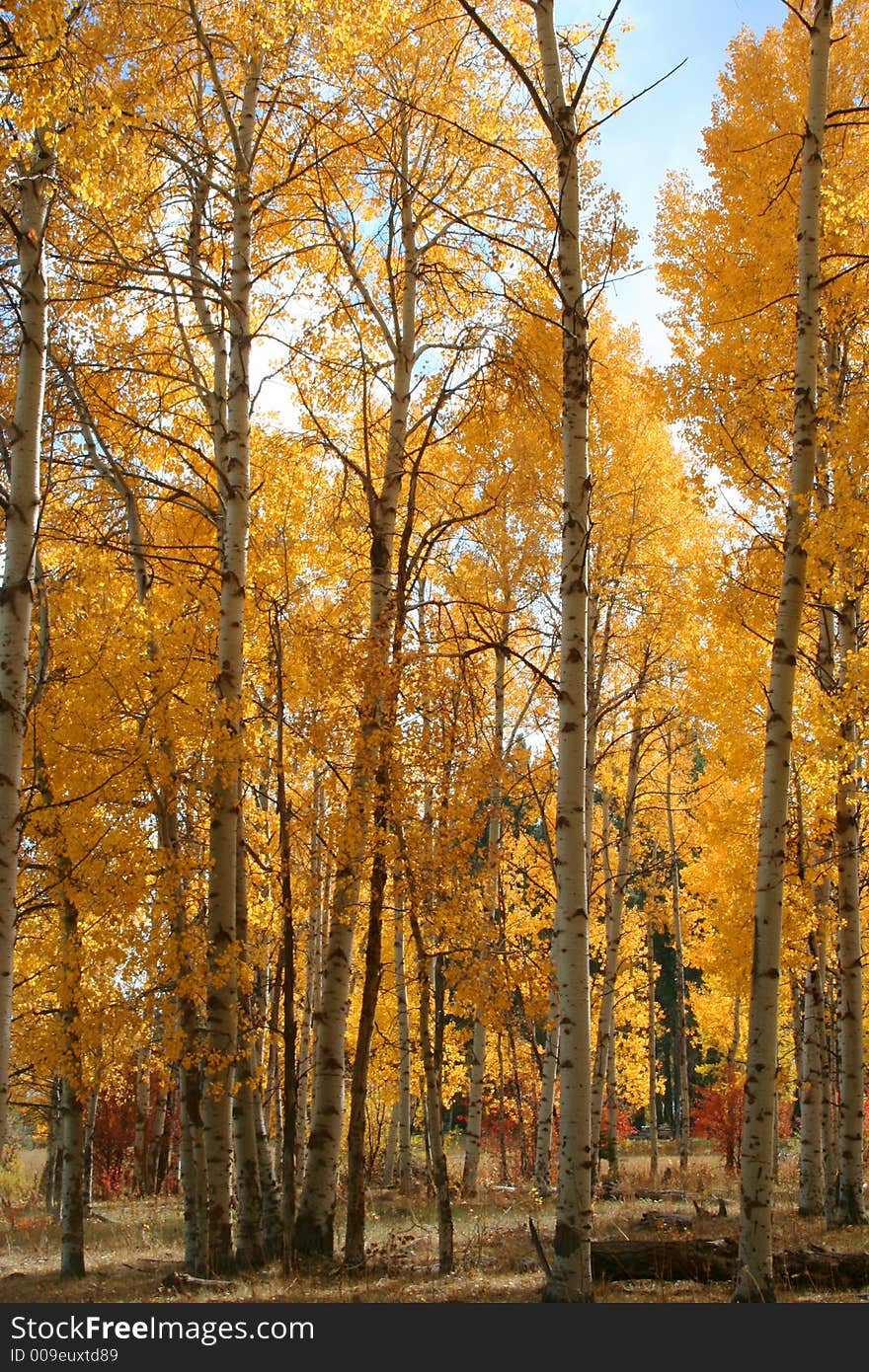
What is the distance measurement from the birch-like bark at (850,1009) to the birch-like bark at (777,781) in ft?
8.64

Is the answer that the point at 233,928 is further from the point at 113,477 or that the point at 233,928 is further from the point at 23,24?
the point at 23,24

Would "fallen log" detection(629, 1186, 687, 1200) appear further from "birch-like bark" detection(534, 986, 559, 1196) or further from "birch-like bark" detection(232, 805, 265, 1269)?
"birch-like bark" detection(232, 805, 265, 1269)

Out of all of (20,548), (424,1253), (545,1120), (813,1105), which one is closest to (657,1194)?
(545,1120)

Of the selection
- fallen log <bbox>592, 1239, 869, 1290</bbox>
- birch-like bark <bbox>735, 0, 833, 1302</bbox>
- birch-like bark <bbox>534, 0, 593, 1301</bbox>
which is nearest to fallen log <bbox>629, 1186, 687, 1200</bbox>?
fallen log <bbox>592, 1239, 869, 1290</bbox>

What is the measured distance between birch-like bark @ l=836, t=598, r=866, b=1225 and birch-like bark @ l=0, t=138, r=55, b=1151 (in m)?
5.70

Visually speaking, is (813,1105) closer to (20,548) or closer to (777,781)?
(777,781)

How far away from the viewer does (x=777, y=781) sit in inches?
199

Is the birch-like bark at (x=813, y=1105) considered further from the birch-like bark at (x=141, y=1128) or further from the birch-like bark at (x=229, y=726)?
the birch-like bark at (x=141, y=1128)

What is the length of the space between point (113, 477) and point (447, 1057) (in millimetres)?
15825

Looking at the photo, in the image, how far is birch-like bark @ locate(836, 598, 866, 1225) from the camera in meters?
7.70

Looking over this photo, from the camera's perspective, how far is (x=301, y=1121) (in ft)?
47.5

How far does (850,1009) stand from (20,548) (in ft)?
21.7

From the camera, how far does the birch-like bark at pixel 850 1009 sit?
770cm
